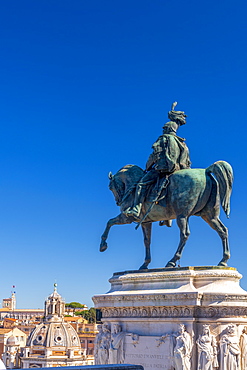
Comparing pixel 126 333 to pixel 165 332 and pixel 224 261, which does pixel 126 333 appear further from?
pixel 224 261

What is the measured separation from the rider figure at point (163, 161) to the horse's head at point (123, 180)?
0.35 meters

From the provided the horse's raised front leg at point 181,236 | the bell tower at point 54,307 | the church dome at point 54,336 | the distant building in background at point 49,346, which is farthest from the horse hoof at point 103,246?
the bell tower at point 54,307

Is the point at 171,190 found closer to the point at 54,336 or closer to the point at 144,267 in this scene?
the point at 144,267

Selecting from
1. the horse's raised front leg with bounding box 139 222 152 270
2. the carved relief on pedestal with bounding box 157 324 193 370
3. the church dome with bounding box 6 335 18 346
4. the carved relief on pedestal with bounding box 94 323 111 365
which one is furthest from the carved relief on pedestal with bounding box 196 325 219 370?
the church dome with bounding box 6 335 18 346

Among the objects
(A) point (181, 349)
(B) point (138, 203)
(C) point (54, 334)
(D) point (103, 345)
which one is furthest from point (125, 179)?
(C) point (54, 334)

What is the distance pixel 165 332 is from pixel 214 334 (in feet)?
4.11

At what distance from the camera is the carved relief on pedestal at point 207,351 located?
513 inches

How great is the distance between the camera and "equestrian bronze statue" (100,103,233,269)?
48.6 feet

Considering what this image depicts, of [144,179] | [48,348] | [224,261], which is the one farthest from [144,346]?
[48,348]

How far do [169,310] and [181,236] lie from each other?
79.2 inches

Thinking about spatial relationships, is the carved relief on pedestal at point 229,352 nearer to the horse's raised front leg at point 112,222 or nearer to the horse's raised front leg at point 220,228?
the horse's raised front leg at point 220,228

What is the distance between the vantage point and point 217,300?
13359 millimetres

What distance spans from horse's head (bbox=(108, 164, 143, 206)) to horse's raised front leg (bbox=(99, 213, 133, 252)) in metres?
0.63

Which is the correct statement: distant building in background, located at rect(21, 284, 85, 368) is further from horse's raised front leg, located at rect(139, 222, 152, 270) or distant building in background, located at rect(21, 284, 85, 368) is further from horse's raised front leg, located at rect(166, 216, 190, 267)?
horse's raised front leg, located at rect(166, 216, 190, 267)
